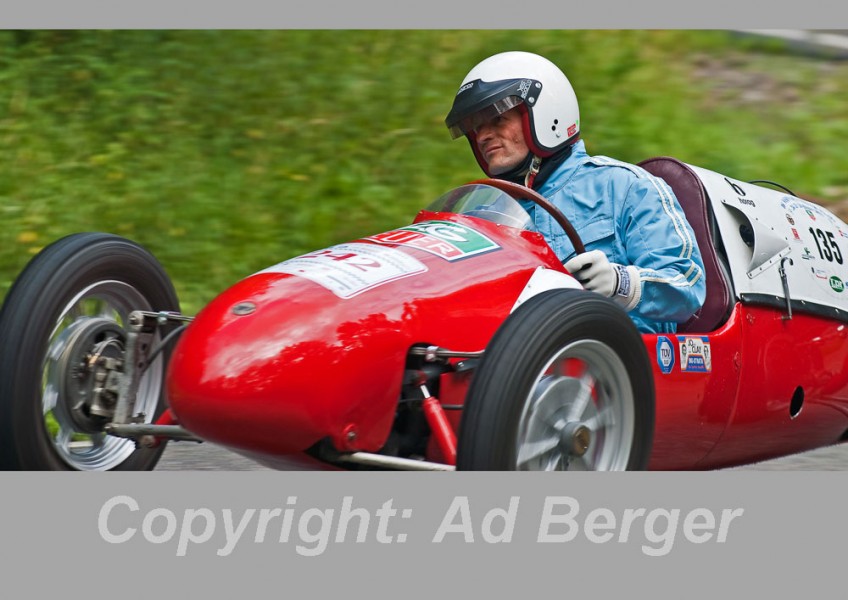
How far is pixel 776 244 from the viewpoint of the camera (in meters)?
5.46

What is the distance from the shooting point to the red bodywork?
382 centimetres

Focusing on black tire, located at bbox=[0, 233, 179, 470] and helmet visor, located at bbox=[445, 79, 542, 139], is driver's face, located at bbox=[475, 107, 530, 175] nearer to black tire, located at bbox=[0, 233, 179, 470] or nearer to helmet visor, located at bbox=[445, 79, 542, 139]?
helmet visor, located at bbox=[445, 79, 542, 139]

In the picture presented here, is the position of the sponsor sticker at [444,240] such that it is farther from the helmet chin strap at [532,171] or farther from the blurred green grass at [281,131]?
the blurred green grass at [281,131]

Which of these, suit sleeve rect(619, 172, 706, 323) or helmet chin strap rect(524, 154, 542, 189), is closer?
suit sleeve rect(619, 172, 706, 323)

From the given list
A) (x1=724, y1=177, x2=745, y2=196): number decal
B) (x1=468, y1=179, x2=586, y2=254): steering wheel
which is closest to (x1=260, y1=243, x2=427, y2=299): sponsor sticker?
(x1=468, y1=179, x2=586, y2=254): steering wheel

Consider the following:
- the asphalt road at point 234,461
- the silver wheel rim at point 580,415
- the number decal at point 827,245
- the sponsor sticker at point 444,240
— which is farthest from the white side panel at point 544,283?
the number decal at point 827,245

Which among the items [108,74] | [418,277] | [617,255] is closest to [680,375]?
[617,255]

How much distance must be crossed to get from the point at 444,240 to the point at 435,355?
1.96ft

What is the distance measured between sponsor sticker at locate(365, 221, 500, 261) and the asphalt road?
54.3 inches

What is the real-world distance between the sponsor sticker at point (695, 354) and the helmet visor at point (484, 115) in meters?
1.12

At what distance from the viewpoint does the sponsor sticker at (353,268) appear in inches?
161

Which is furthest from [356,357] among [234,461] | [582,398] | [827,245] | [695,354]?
[827,245]

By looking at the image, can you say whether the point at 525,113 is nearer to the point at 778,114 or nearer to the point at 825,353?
the point at 825,353

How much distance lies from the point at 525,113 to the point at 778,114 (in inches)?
234
